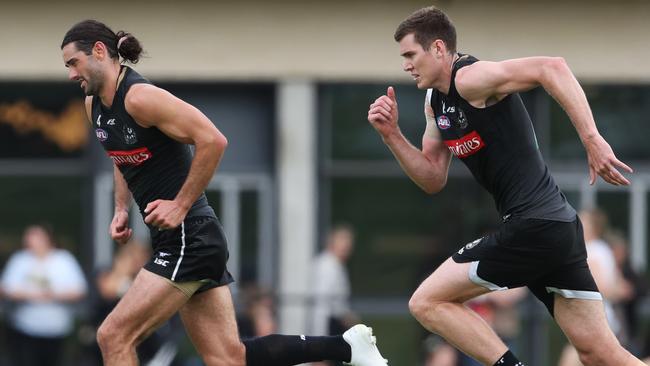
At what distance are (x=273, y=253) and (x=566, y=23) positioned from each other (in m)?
4.23

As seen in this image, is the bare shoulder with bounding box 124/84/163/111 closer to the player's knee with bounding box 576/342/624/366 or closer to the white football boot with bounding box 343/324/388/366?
the white football boot with bounding box 343/324/388/366

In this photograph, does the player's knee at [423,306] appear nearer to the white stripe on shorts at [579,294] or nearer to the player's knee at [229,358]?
the white stripe on shorts at [579,294]

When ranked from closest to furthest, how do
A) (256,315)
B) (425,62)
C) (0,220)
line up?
(425,62) → (256,315) → (0,220)

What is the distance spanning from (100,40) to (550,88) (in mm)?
2386

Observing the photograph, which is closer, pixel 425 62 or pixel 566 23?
pixel 425 62

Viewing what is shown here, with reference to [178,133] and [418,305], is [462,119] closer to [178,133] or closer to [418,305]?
[418,305]

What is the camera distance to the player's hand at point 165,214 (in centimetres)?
748

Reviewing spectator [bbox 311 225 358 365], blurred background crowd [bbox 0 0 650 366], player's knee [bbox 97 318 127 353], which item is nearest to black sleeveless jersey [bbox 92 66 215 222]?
player's knee [bbox 97 318 127 353]

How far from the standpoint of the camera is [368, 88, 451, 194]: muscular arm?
7.84 meters

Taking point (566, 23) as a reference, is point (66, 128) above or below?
below

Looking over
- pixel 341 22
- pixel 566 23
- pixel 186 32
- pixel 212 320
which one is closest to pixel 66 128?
pixel 186 32

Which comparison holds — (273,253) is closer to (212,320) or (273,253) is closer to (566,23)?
(566,23)

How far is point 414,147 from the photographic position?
317 inches

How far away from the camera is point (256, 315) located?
1359 cm
